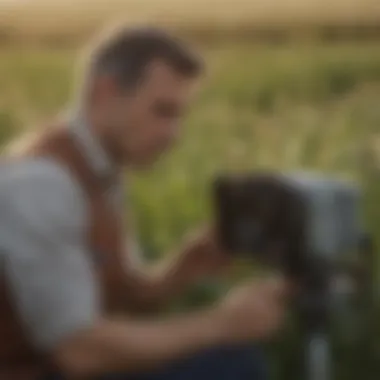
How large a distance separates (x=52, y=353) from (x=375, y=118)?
0.54 m

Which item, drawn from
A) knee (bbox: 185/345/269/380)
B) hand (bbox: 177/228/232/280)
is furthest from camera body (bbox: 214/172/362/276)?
knee (bbox: 185/345/269/380)

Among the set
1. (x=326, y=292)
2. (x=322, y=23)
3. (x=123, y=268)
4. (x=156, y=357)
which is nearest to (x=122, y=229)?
(x=123, y=268)

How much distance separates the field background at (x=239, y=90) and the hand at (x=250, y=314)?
25 millimetres

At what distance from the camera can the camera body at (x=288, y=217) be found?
4.19 feet

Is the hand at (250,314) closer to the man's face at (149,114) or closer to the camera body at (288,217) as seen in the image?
the camera body at (288,217)

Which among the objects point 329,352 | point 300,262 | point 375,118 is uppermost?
point 375,118

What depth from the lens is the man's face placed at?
1296mm

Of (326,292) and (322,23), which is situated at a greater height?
(322,23)

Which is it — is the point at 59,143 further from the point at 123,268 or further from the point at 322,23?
the point at 322,23

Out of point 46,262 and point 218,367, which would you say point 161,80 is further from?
point 218,367

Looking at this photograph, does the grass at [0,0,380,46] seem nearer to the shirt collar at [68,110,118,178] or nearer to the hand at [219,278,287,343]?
the shirt collar at [68,110,118,178]

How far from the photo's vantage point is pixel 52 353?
1.26 m

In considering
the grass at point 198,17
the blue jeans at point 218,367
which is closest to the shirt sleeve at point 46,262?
the blue jeans at point 218,367

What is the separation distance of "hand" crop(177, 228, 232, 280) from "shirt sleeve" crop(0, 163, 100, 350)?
133 mm
